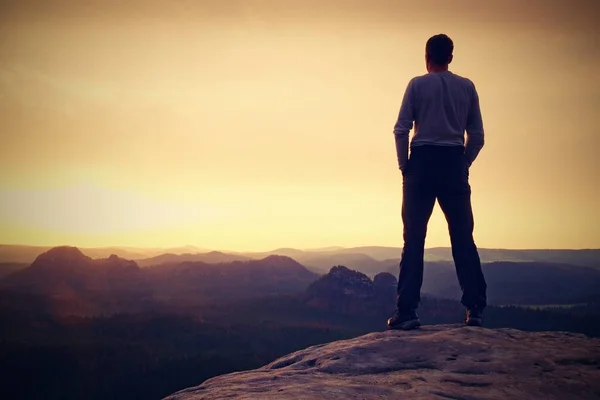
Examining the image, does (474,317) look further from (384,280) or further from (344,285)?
(384,280)

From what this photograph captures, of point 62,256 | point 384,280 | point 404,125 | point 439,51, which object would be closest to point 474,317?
point 404,125

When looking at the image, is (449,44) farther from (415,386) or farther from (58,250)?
(58,250)

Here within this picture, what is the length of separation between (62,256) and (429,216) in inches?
3240

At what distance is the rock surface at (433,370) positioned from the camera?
4.84 meters

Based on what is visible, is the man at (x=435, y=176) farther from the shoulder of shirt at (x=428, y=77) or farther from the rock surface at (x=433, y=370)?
the rock surface at (x=433, y=370)

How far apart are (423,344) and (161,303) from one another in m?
61.9

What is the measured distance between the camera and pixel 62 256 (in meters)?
79.9

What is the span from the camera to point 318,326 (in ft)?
179

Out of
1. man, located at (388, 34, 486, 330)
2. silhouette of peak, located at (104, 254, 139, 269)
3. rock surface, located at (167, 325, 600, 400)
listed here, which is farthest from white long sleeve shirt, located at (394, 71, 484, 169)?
silhouette of peak, located at (104, 254, 139, 269)

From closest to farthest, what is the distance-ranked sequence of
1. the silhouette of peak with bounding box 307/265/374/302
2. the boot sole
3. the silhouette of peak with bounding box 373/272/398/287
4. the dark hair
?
the boot sole, the dark hair, the silhouette of peak with bounding box 307/265/374/302, the silhouette of peak with bounding box 373/272/398/287

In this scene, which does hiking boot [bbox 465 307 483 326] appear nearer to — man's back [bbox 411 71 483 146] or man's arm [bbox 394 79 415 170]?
man's arm [bbox 394 79 415 170]

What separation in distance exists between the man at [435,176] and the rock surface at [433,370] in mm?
696

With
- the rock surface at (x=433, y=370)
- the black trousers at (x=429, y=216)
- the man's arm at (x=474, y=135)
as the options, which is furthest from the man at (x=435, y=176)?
the rock surface at (x=433, y=370)

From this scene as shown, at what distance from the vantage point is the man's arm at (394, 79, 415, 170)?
7684mm
